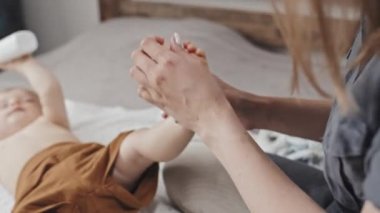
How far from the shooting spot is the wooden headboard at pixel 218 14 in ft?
7.79

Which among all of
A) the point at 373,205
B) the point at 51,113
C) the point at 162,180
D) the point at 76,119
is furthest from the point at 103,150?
the point at 373,205

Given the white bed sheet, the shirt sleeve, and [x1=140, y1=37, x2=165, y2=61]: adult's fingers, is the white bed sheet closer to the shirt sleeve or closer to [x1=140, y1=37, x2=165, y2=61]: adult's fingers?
[x1=140, y1=37, x2=165, y2=61]: adult's fingers

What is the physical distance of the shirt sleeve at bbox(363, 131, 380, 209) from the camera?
0.69 meters

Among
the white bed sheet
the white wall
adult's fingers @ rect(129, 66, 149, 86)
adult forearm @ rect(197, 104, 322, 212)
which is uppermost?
adult's fingers @ rect(129, 66, 149, 86)

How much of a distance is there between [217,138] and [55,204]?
414mm

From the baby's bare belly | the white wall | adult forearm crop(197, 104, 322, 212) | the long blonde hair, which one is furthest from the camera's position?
the white wall

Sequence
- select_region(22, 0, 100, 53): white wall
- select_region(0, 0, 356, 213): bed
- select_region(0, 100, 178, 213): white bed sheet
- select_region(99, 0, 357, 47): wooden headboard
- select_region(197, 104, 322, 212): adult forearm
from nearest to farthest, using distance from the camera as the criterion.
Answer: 1. select_region(197, 104, 322, 212): adult forearm
2. select_region(0, 100, 178, 213): white bed sheet
3. select_region(0, 0, 356, 213): bed
4. select_region(99, 0, 357, 47): wooden headboard
5. select_region(22, 0, 100, 53): white wall

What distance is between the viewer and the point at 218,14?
246 centimetres

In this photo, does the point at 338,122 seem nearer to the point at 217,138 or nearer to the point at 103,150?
the point at 217,138

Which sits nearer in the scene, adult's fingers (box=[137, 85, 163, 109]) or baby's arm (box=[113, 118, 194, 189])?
adult's fingers (box=[137, 85, 163, 109])

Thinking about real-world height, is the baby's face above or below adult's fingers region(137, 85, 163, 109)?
below

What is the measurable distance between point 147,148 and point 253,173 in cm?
36

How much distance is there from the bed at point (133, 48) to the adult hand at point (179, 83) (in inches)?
19.8

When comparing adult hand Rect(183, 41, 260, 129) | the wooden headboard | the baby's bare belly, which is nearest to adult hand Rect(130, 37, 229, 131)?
adult hand Rect(183, 41, 260, 129)
